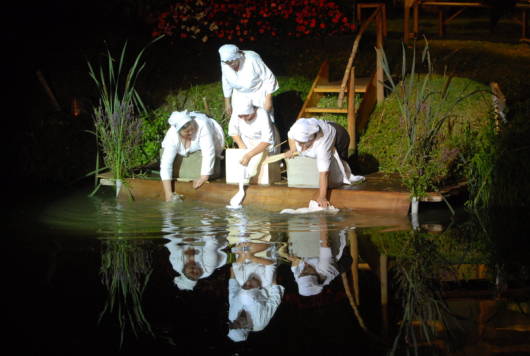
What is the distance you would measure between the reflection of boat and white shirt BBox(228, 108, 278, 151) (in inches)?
22.1

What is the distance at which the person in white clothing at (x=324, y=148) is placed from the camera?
8.48m

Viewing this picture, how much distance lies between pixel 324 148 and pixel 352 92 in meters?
1.93

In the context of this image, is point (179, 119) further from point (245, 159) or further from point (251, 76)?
point (251, 76)

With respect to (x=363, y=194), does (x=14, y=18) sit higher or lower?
higher

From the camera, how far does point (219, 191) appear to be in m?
9.58

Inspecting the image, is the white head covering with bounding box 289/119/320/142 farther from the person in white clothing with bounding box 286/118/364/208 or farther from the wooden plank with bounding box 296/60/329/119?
the wooden plank with bounding box 296/60/329/119

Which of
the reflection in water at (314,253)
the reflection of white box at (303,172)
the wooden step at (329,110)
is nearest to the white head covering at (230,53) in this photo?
the reflection of white box at (303,172)

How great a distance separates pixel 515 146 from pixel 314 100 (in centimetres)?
343

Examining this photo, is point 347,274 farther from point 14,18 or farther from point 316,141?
point 14,18

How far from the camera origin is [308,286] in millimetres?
6004

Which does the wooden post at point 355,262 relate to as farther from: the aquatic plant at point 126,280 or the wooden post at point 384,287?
the aquatic plant at point 126,280

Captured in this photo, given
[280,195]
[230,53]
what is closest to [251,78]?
[230,53]

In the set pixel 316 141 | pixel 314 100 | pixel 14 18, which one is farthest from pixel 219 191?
pixel 14 18

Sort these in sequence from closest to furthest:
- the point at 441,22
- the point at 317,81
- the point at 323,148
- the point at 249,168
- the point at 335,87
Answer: the point at 323,148 → the point at 249,168 → the point at 335,87 → the point at 317,81 → the point at 441,22
